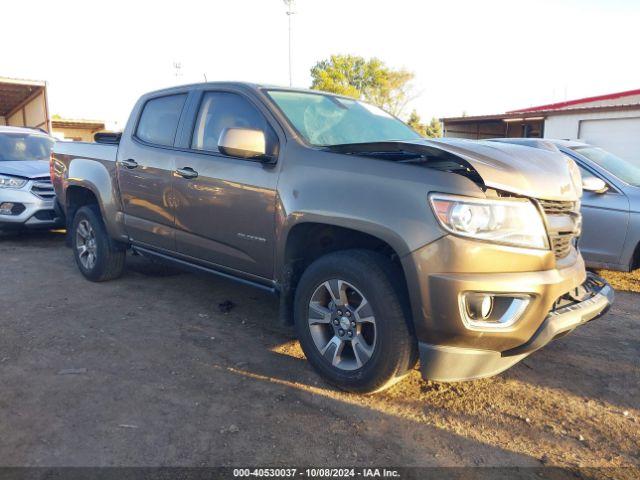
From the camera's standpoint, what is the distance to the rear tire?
201 inches

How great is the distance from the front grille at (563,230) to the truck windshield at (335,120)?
4.73 feet

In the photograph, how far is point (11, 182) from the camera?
7207mm

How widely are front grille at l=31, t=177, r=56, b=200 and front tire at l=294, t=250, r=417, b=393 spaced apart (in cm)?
565

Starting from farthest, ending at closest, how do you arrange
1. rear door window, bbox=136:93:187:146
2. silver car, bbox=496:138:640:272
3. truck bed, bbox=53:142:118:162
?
1. silver car, bbox=496:138:640:272
2. truck bed, bbox=53:142:118:162
3. rear door window, bbox=136:93:187:146

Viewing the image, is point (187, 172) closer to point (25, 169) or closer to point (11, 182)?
point (11, 182)

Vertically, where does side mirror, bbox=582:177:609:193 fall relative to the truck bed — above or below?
below

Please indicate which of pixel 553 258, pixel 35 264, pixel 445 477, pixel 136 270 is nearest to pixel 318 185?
pixel 553 258

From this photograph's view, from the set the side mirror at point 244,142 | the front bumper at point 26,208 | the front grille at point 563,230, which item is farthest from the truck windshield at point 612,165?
the front bumper at point 26,208

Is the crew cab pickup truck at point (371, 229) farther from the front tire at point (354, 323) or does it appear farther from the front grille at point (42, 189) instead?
the front grille at point (42, 189)

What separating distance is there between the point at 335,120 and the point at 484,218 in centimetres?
171

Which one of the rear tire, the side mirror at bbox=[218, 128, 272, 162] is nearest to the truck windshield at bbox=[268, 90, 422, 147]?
the side mirror at bbox=[218, 128, 272, 162]

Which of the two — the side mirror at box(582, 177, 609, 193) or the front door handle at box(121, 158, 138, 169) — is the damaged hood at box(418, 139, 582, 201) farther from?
the front door handle at box(121, 158, 138, 169)

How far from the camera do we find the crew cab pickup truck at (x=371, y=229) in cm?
257

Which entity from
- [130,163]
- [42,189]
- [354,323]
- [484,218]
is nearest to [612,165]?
[484,218]
